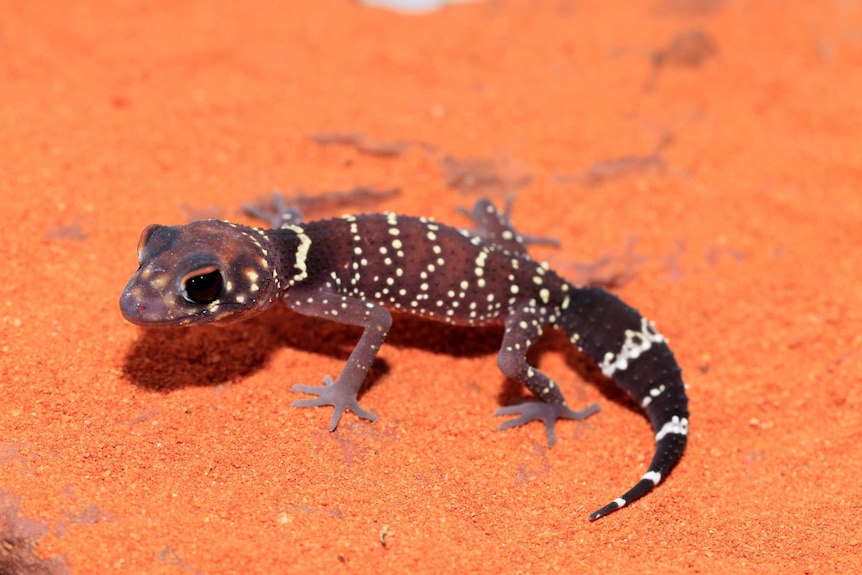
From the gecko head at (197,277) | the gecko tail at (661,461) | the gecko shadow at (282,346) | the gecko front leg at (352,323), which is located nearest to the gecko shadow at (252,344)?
the gecko shadow at (282,346)

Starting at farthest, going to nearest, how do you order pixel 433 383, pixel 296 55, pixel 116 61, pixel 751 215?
pixel 296 55 < pixel 116 61 < pixel 751 215 < pixel 433 383

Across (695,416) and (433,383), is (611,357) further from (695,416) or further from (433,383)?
(433,383)

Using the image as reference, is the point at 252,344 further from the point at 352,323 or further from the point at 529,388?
the point at 529,388

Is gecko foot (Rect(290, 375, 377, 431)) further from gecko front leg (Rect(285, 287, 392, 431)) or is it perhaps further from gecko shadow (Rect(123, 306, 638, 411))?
gecko shadow (Rect(123, 306, 638, 411))

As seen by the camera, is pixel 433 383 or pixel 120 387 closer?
pixel 120 387

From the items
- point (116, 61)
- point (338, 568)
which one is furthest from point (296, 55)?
point (338, 568)

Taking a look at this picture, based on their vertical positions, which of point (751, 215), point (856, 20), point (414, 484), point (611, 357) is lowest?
point (414, 484)
